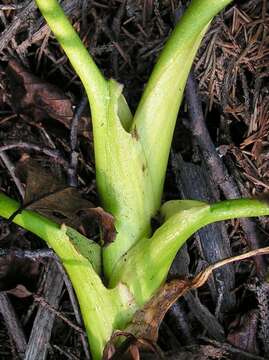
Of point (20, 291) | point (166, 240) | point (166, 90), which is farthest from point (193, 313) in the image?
point (166, 90)

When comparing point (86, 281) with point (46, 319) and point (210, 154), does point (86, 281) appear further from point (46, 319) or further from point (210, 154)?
point (210, 154)

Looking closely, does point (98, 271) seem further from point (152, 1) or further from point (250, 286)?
point (152, 1)

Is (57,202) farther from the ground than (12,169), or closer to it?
closer to it

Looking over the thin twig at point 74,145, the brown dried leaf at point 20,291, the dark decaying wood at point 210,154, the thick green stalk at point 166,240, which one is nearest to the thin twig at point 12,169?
the thin twig at point 74,145

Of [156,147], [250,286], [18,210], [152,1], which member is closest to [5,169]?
[18,210]

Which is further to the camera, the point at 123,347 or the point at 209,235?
the point at 209,235

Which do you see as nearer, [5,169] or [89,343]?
[89,343]

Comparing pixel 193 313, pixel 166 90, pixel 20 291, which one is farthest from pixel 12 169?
pixel 193 313

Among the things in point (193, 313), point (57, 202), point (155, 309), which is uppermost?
point (57, 202)
